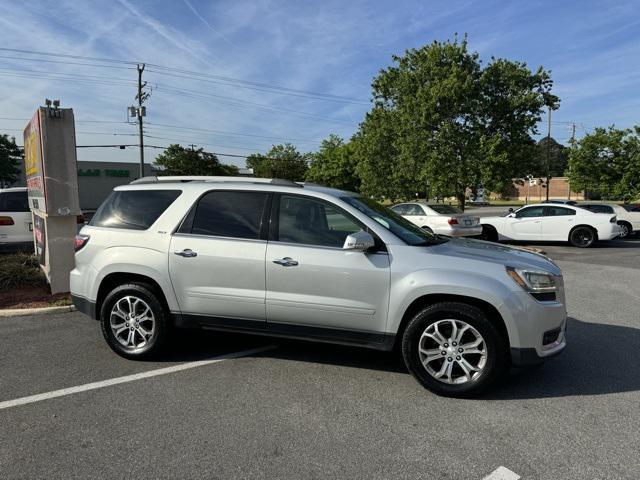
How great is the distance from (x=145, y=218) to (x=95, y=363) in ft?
4.89

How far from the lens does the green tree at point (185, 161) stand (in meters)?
46.8

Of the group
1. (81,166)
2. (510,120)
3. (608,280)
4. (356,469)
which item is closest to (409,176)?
(510,120)

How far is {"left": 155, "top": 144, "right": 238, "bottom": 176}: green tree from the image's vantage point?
46844 millimetres

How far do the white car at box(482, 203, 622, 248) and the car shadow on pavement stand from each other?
11000 mm

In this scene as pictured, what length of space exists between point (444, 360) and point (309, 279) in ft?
4.25

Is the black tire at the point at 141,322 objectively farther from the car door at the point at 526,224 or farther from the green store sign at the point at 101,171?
the green store sign at the point at 101,171

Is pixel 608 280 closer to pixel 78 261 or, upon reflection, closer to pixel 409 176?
pixel 78 261

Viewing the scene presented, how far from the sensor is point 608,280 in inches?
357

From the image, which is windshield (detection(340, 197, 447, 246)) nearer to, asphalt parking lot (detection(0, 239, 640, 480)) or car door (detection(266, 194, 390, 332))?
car door (detection(266, 194, 390, 332))

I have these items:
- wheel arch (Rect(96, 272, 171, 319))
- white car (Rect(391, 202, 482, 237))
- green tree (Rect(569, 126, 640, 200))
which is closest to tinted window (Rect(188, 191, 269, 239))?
wheel arch (Rect(96, 272, 171, 319))

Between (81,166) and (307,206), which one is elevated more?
(81,166)

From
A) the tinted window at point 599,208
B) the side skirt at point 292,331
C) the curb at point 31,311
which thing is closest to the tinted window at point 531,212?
the tinted window at point 599,208

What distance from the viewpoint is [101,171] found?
195 ft

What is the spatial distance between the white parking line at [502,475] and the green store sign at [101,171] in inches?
2519
